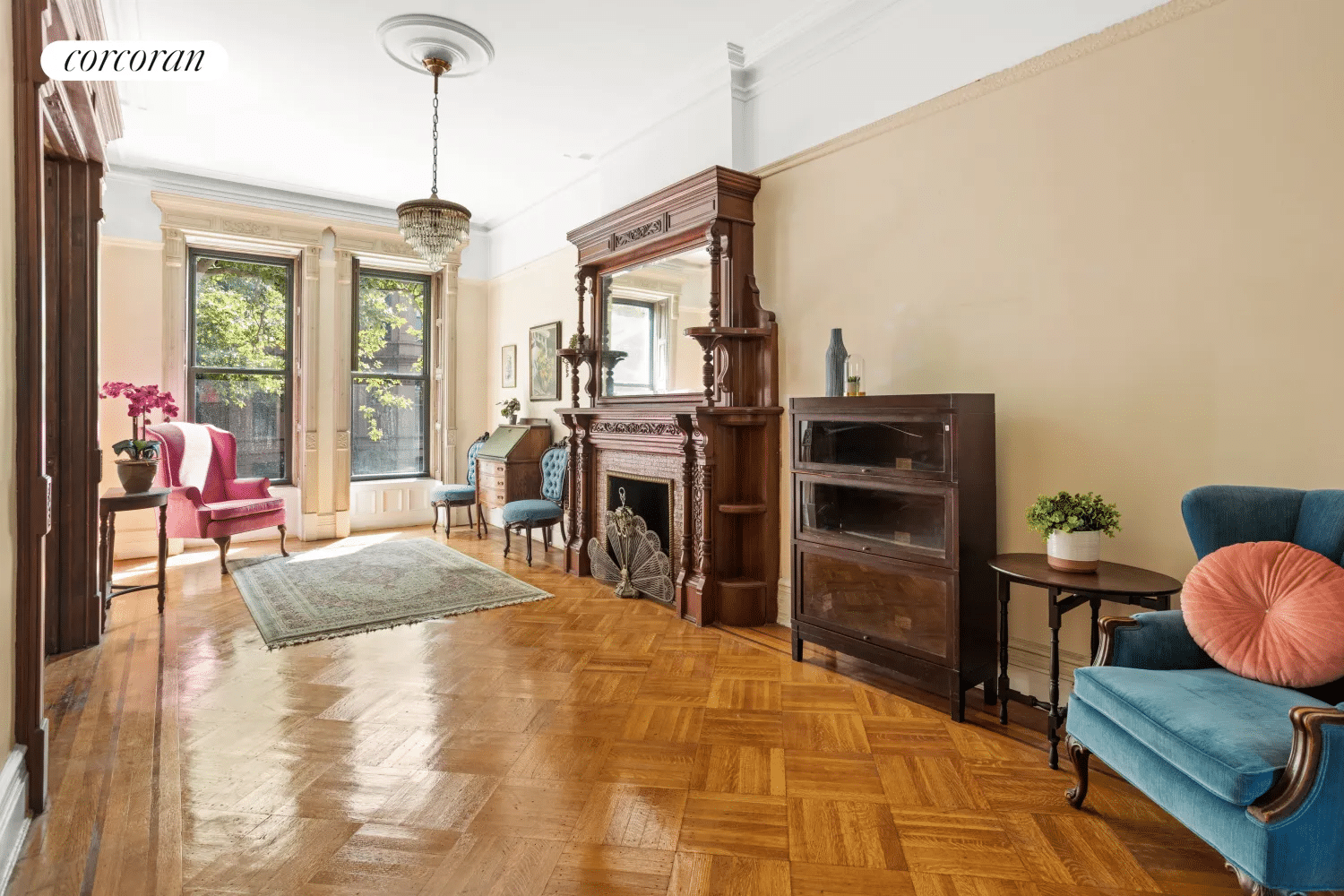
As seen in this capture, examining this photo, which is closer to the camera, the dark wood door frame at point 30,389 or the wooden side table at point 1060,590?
the dark wood door frame at point 30,389

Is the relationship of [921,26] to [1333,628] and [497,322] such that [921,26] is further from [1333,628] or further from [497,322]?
[497,322]

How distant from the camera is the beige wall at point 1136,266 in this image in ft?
7.54

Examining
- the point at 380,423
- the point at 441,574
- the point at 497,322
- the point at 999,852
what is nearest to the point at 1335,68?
the point at 999,852

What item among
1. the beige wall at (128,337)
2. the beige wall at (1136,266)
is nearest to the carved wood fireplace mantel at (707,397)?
the beige wall at (1136,266)

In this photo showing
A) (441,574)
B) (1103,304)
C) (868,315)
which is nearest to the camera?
(1103,304)

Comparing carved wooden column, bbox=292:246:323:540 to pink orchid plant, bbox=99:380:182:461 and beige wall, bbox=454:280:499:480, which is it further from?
pink orchid plant, bbox=99:380:182:461

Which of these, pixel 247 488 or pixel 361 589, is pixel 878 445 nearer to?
pixel 361 589

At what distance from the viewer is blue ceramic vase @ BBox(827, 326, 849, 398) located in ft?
11.7

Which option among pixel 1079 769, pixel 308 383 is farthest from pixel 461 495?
pixel 1079 769

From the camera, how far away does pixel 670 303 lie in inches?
188

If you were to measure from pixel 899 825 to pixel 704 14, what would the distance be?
3819 mm

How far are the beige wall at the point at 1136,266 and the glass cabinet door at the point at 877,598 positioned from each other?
1.47ft

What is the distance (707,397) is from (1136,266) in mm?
2301

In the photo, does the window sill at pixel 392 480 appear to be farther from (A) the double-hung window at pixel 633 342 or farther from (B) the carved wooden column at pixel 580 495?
(A) the double-hung window at pixel 633 342
